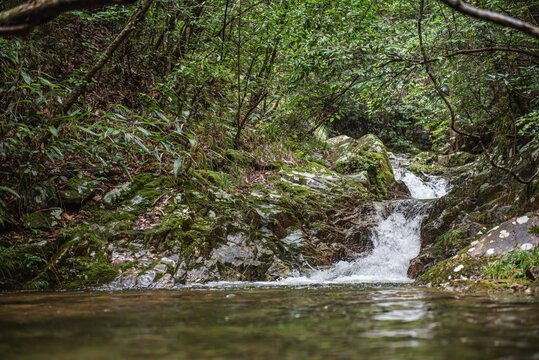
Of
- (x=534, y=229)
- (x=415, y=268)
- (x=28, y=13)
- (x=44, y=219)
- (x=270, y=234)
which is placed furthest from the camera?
(x=270, y=234)

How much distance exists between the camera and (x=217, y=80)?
8.07m

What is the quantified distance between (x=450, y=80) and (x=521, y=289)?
4486mm

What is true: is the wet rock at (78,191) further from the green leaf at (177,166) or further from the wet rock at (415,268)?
the wet rock at (415,268)

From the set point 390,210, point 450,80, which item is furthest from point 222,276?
point 390,210

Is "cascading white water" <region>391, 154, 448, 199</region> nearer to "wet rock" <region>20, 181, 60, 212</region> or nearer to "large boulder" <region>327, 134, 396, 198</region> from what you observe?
"large boulder" <region>327, 134, 396, 198</region>

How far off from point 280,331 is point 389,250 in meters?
7.21

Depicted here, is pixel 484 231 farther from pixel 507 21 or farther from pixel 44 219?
pixel 44 219

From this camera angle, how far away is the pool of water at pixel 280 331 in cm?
102

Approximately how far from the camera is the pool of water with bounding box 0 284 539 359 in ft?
3.33

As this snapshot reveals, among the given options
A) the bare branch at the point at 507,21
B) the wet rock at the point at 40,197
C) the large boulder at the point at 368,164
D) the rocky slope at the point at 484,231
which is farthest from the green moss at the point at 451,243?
the wet rock at the point at 40,197

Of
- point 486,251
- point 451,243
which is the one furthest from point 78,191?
point 451,243

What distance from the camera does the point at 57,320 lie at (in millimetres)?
1653

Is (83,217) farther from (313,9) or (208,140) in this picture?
(313,9)

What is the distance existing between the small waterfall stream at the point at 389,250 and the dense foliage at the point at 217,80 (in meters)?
2.34
